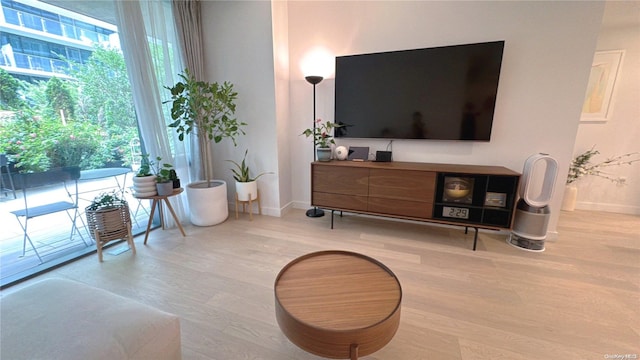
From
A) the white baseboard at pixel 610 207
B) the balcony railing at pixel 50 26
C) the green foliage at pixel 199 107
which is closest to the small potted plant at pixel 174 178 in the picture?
the green foliage at pixel 199 107

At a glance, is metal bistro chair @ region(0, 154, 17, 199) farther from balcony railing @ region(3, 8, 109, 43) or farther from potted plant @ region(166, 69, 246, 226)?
potted plant @ region(166, 69, 246, 226)

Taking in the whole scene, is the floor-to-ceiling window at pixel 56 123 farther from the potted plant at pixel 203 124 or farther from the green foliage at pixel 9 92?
the potted plant at pixel 203 124

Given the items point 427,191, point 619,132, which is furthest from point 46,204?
point 619,132

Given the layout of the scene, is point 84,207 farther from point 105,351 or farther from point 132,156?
point 105,351

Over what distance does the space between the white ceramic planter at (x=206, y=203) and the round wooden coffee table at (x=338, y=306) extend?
69.2 inches

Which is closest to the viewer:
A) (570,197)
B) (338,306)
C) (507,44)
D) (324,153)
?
(338,306)

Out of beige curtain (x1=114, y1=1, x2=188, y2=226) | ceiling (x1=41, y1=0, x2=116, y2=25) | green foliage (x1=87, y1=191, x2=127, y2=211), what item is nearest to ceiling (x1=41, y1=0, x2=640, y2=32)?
ceiling (x1=41, y1=0, x2=116, y2=25)

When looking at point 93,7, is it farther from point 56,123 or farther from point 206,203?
point 206,203

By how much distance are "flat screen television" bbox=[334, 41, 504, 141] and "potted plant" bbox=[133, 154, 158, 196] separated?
6.51 feet

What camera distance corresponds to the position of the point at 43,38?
1.88 meters

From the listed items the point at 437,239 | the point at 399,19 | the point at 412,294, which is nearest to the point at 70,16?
the point at 399,19

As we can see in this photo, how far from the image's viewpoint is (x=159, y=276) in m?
1.88

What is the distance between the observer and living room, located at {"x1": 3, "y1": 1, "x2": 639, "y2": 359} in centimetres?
139

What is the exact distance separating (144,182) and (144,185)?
3cm
